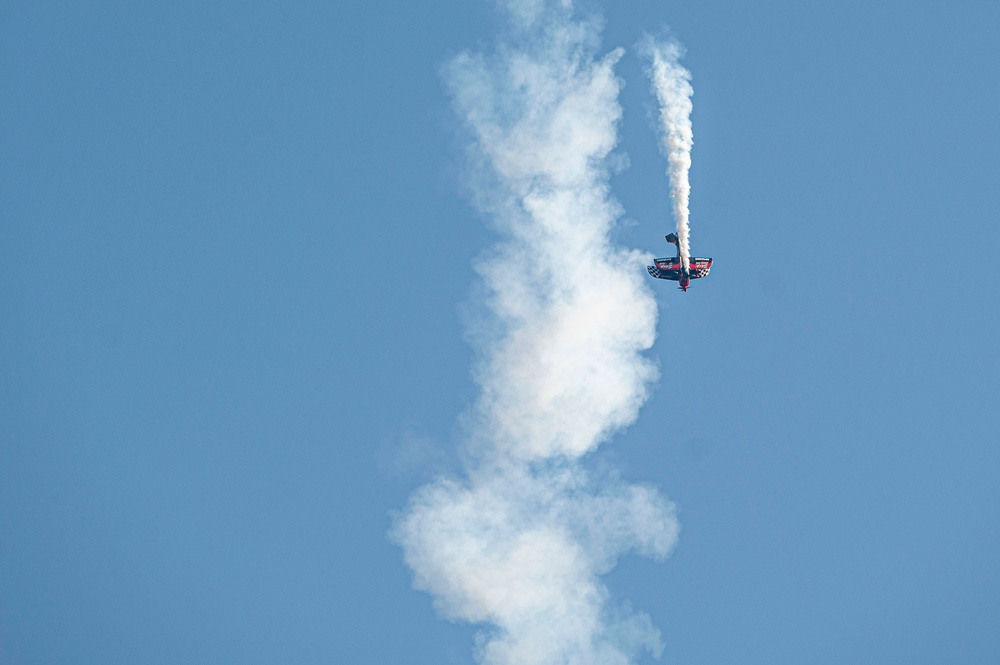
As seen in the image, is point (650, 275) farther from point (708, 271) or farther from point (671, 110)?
point (671, 110)

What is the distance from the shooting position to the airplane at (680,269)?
102000mm

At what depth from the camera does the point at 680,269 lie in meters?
102

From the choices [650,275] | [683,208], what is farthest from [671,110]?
[650,275]

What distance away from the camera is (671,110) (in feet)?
311

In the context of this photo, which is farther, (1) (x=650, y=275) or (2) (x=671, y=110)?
(1) (x=650, y=275)

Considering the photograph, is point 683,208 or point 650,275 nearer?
point 683,208

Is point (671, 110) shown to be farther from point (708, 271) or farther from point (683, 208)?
point (708, 271)

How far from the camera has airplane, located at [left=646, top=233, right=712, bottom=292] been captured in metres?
102

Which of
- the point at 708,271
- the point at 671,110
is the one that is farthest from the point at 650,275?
the point at 671,110

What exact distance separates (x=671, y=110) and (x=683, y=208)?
6930mm

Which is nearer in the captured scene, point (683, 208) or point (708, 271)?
point (683, 208)

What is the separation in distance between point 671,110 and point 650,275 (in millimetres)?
13945

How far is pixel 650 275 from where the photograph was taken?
103250 millimetres
